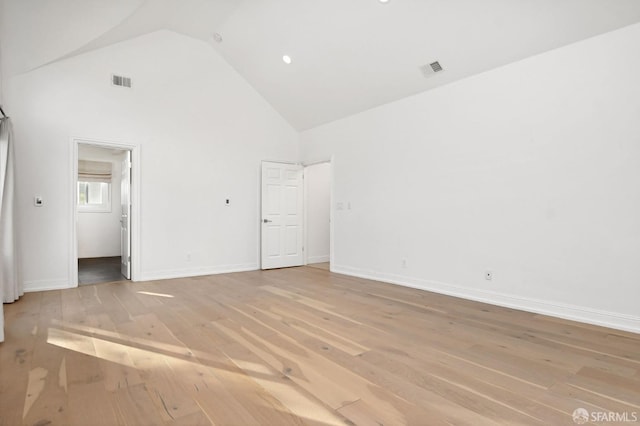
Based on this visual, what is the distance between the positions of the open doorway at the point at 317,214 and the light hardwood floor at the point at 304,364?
10.7 feet

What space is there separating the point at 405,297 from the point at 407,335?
4.77ft

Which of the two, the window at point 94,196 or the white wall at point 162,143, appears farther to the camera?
the window at point 94,196

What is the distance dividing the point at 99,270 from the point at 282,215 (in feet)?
12.0

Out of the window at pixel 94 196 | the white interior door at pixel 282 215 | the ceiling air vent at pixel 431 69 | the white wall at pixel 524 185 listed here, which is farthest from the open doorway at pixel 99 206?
the ceiling air vent at pixel 431 69

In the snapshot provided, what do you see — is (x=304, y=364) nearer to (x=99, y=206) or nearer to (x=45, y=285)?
(x=45, y=285)

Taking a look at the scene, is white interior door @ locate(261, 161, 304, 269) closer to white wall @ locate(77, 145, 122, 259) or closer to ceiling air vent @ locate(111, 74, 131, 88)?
ceiling air vent @ locate(111, 74, 131, 88)

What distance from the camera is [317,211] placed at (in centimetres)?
754

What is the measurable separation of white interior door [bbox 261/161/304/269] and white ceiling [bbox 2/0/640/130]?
151 cm

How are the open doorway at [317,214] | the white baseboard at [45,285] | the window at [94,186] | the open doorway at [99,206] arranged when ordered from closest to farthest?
the white baseboard at [45,285] < the open doorway at [317,214] < the open doorway at [99,206] < the window at [94,186]

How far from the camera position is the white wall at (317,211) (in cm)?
737

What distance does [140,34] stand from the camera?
5.36m

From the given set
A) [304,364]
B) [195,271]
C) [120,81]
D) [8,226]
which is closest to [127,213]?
[195,271]

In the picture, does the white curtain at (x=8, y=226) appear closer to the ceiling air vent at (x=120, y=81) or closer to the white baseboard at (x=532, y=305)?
the ceiling air vent at (x=120, y=81)

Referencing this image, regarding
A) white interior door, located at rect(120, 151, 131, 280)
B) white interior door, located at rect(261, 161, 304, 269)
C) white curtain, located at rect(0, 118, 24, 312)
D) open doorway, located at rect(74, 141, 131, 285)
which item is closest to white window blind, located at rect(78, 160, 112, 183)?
open doorway, located at rect(74, 141, 131, 285)
